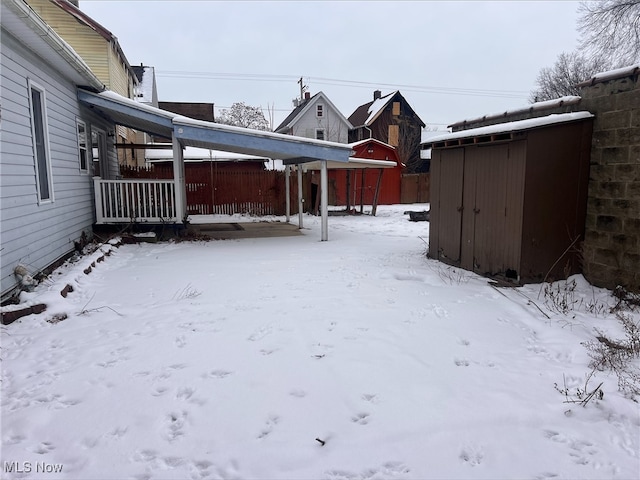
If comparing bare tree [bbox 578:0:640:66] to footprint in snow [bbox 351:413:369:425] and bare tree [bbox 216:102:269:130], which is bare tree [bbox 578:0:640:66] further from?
bare tree [bbox 216:102:269:130]

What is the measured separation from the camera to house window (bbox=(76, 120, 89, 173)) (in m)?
9.09

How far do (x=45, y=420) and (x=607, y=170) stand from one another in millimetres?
6880

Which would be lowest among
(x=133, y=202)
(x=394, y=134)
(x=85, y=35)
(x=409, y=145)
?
(x=133, y=202)

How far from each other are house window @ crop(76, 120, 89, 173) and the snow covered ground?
411 centimetres

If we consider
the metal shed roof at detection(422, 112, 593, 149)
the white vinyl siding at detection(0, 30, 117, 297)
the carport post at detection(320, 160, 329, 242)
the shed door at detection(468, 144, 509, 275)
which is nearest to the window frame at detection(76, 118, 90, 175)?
the white vinyl siding at detection(0, 30, 117, 297)

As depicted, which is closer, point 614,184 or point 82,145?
point 614,184

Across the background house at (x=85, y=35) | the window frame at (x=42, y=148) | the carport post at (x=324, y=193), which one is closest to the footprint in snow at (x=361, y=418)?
the window frame at (x=42, y=148)

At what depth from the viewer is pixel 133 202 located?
33.3 feet

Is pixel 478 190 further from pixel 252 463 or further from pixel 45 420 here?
pixel 45 420

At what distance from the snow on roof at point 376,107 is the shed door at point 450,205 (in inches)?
1003

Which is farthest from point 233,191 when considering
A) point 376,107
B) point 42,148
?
point 376,107

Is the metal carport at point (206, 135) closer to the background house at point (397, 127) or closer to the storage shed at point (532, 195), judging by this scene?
the storage shed at point (532, 195)

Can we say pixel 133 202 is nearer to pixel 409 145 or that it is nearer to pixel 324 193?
pixel 324 193

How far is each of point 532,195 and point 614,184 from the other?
1020mm
